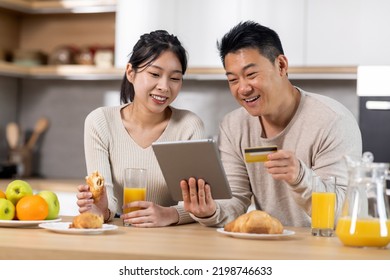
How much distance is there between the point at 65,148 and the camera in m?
4.90

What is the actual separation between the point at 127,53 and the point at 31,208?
7.68 feet

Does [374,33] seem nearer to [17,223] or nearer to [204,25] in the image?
[204,25]

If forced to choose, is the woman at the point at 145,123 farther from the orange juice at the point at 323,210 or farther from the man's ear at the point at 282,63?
the orange juice at the point at 323,210

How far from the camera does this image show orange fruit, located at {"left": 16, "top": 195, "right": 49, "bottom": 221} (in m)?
2.05

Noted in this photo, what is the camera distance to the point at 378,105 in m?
3.81

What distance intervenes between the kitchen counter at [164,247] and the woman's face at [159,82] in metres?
0.75

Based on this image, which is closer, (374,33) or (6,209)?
(6,209)

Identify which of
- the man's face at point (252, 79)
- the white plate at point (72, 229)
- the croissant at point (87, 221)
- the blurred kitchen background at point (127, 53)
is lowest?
the white plate at point (72, 229)

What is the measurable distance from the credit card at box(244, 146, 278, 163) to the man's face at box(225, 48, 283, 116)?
47 cm

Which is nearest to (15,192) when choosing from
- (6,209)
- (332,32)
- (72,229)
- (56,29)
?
(6,209)

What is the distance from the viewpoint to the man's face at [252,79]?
2.40 metres

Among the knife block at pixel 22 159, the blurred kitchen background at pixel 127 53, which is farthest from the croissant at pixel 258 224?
the knife block at pixel 22 159

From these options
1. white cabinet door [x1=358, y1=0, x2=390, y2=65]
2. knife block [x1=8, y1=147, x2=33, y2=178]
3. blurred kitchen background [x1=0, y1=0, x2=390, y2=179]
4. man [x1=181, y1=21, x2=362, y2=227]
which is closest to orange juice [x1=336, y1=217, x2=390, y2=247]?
man [x1=181, y1=21, x2=362, y2=227]
